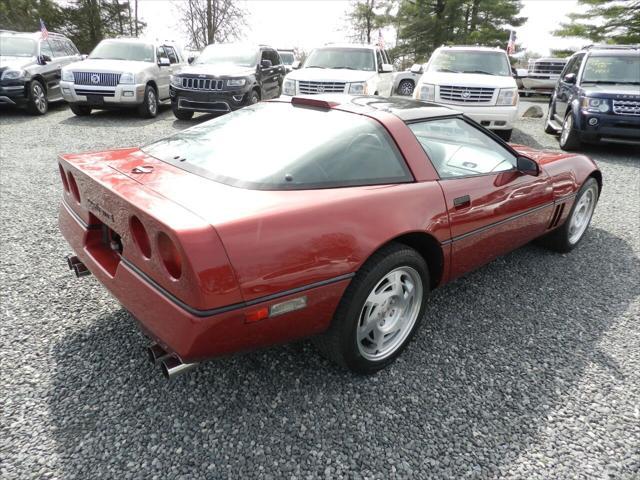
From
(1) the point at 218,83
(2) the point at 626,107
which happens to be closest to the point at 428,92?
(2) the point at 626,107

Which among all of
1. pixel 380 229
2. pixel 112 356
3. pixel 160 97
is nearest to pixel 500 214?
pixel 380 229

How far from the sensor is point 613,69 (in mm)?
8023

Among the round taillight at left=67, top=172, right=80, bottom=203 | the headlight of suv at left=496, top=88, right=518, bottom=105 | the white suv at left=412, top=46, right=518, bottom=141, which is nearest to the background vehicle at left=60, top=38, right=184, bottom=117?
the white suv at left=412, top=46, right=518, bottom=141

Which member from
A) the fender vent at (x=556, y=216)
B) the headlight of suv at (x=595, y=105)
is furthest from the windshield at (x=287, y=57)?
the fender vent at (x=556, y=216)

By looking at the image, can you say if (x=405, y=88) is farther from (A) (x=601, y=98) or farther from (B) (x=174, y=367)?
(B) (x=174, y=367)

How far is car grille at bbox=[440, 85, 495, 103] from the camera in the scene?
313 inches

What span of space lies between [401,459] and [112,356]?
61.3 inches

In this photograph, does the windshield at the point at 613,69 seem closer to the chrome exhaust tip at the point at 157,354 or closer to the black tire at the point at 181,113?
the black tire at the point at 181,113

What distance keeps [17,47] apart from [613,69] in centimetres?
1235

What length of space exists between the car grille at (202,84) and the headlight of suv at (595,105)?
21.9ft

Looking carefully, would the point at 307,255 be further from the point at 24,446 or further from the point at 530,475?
the point at 24,446

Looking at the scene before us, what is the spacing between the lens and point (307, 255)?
183cm

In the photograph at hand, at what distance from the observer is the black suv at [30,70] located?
9219 mm

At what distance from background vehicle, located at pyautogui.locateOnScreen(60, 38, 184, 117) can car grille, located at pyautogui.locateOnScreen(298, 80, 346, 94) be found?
3.54 meters
